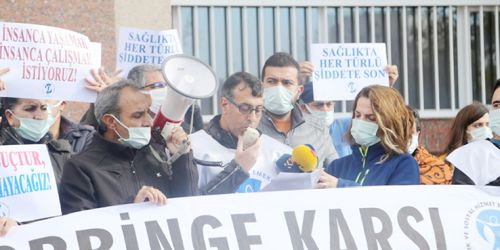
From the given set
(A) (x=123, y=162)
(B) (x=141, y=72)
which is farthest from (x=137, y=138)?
(B) (x=141, y=72)

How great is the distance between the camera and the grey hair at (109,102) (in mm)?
5695

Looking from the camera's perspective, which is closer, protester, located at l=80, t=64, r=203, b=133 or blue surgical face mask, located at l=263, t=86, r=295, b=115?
protester, located at l=80, t=64, r=203, b=133

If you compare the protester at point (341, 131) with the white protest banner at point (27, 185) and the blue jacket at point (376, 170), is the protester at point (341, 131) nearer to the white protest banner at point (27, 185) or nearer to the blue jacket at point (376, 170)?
the blue jacket at point (376, 170)

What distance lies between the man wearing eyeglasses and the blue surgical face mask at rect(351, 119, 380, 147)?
0.49 metres

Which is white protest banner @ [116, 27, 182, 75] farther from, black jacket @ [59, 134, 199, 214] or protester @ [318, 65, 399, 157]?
black jacket @ [59, 134, 199, 214]

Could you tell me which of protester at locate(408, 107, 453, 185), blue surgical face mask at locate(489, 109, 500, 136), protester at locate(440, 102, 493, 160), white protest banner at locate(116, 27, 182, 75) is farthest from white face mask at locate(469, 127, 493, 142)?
white protest banner at locate(116, 27, 182, 75)

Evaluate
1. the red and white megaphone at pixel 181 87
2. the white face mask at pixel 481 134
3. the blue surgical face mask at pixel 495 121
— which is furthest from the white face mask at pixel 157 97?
the white face mask at pixel 481 134

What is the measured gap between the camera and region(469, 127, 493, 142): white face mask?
718 cm

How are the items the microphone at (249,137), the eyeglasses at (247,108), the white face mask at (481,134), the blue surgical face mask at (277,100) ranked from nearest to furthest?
the microphone at (249,137), the eyeglasses at (247,108), the blue surgical face mask at (277,100), the white face mask at (481,134)

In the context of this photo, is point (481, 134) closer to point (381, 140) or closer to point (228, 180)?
point (381, 140)

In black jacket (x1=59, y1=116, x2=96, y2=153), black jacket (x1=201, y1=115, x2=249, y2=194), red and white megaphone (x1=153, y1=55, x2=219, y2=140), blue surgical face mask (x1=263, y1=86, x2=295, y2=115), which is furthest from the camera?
blue surgical face mask (x1=263, y1=86, x2=295, y2=115)

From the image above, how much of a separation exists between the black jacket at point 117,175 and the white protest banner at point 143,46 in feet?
5.32

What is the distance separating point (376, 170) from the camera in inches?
227

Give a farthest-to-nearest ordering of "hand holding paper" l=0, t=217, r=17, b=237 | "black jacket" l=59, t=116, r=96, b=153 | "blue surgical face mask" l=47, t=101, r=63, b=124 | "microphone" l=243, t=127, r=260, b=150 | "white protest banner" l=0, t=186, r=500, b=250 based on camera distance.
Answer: "black jacket" l=59, t=116, r=96, b=153
"blue surgical face mask" l=47, t=101, r=63, b=124
"microphone" l=243, t=127, r=260, b=150
"white protest banner" l=0, t=186, r=500, b=250
"hand holding paper" l=0, t=217, r=17, b=237
